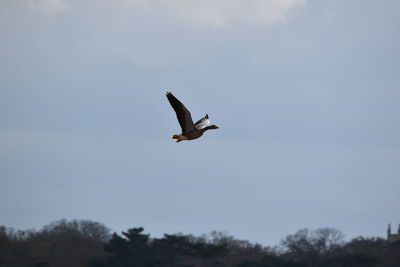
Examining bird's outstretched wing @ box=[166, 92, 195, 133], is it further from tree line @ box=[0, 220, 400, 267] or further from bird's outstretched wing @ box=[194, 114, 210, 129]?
tree line @ box=[0, 220, 400, 267]

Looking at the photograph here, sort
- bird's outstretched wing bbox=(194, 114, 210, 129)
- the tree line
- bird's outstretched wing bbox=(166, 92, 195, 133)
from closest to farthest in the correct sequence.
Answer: bird's outstretched wing bbox=(166, 92, 195, 133) → bird's outstretched wing bbox=(194, 114, 210, 129) → the tree line

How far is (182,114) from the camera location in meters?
34.4

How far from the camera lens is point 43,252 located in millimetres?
102750

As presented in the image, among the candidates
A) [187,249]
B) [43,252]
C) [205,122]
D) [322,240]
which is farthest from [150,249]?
[205,122]

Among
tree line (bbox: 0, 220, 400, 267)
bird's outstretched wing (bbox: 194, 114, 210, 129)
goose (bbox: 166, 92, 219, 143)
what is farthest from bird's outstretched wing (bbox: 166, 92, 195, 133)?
tree line (bbox: 0, 220, 400, 267)

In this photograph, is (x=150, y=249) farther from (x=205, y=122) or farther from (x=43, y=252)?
(x=205, y=122)

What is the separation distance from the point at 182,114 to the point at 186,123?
28.4 inches

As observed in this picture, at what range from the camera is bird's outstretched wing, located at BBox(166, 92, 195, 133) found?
110ft

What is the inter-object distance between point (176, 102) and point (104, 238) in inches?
3496

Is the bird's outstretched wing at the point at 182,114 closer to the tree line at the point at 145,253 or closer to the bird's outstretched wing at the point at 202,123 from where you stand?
the bird's outstretched wing at the point at 202,123

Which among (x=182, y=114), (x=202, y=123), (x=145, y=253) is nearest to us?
(x=182, y=114)

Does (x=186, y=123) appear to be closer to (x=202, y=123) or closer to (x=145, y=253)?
(x=202, y=123)

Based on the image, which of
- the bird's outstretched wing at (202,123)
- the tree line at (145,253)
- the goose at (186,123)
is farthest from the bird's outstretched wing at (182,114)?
the tree line at (145,253)

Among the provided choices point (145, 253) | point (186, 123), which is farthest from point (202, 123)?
point (145, 253)
